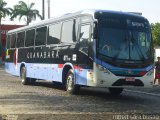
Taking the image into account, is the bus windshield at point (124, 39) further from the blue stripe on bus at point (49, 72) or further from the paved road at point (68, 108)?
the paved road at point (68, 108)

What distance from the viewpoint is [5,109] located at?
45.1 ft

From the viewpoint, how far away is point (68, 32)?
64.2 feet

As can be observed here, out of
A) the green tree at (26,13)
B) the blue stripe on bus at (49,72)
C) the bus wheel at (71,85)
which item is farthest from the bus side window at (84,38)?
the green tree at (26,13)

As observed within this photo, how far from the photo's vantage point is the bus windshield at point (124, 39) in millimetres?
17141

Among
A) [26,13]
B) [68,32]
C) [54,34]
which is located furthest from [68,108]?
[26,13]

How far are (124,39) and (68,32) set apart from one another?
9.85 ft

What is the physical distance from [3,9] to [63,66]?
76570mm

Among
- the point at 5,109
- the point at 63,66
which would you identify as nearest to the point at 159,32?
the point at 63,66

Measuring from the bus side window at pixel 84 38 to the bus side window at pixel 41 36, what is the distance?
497 cm

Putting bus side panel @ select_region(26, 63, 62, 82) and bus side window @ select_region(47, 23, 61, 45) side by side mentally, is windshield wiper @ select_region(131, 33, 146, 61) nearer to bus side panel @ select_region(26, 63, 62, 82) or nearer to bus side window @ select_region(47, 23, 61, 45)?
bus side panel @ select_region(26, 63, 62, 82)

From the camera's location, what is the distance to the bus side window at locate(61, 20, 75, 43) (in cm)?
1915

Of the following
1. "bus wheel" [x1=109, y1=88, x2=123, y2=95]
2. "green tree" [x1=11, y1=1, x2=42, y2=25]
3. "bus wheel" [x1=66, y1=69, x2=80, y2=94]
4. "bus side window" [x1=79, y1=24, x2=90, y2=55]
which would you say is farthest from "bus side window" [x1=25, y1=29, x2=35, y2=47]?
"green tree" [x1=11, y1=1, x2=42, y2=25]

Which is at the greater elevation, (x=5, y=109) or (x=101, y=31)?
(x=101, y=31)

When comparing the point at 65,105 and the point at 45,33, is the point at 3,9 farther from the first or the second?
the point at 65,105
